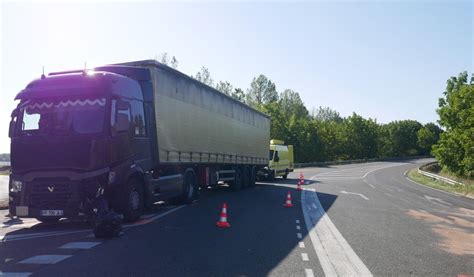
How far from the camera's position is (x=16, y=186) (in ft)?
34.7

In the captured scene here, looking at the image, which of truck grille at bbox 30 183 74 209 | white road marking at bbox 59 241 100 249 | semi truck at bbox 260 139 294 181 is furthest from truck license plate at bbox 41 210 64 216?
semi truck at bbox 260 139 294 181

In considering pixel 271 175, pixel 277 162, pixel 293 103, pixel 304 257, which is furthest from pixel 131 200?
pixel 293 103

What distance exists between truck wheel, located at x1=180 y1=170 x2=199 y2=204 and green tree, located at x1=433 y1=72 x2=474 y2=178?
32811 millimetres

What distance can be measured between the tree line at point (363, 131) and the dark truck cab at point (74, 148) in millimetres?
37208

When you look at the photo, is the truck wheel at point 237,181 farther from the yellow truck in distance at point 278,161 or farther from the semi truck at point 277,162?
the yellow truck in distance at point 278,161

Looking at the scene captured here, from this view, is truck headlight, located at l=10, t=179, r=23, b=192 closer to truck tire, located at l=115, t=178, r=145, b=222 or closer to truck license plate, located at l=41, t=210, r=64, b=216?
truck license plate, located at l=41, t=210, r=64, b=216

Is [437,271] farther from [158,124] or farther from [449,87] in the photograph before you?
[449,87]

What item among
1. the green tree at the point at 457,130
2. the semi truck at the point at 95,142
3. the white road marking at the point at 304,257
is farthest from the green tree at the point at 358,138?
the white road marking at the point at 304,257

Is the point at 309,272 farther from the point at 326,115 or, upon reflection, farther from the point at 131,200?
the point at 326,115

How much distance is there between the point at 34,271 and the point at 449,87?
192ft

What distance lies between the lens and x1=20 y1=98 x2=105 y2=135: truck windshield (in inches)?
424

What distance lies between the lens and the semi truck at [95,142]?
1033 centimetres

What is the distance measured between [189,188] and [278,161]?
60.9 feet

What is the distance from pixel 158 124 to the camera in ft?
45.5
